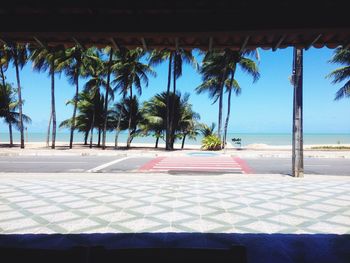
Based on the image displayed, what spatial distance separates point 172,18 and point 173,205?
14.6 ft

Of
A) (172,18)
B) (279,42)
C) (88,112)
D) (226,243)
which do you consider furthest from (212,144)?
(172,18)

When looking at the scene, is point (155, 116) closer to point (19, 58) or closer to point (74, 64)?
point (74, 64)

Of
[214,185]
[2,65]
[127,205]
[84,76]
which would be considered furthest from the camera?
[84,76]

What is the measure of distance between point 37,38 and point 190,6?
2.03 m

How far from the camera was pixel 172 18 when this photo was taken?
11.7 ft

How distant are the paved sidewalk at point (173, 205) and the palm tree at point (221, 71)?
60.1 ft

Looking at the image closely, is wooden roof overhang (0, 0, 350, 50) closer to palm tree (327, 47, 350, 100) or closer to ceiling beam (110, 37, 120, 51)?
ceiling beam (110, 37, 120, 51)

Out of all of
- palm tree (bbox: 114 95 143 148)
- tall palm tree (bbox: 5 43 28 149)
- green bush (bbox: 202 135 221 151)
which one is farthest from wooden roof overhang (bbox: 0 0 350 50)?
palm tree (bbox: 114 95 143 148)

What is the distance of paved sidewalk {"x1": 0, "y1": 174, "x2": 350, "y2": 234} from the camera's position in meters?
5.38

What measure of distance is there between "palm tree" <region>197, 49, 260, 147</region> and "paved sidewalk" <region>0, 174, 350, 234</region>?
1830 centimetres

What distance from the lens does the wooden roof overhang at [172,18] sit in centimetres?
331

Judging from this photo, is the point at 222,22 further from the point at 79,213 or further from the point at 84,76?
the point at 84,76

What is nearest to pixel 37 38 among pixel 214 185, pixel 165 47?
pixel 165 47

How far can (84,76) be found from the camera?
1194 inches
